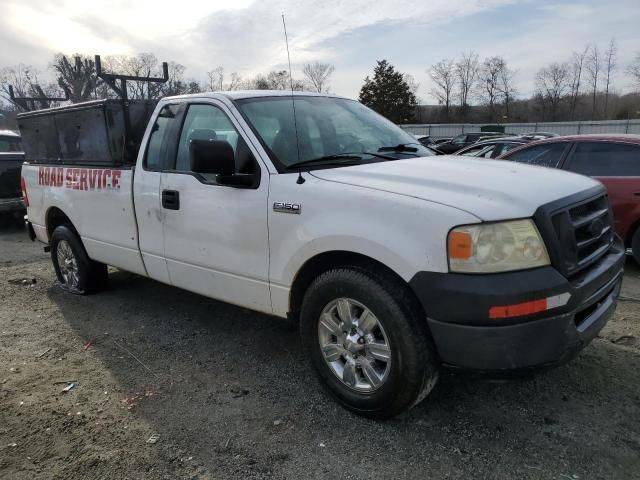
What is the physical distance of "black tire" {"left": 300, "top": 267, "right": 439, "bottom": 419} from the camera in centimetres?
262

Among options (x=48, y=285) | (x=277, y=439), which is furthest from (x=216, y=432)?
(x=48, y=285)

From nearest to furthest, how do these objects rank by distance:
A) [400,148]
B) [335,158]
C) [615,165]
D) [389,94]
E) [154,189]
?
[335,158] → [400,148] → [154,189] → [615,165] → [389,94]

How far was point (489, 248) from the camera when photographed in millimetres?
2402

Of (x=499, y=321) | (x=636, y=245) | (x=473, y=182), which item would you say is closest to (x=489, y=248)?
(x=499, y=321)

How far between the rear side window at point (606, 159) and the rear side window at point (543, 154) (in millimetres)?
183

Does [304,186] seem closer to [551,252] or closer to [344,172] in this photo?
[344,172]

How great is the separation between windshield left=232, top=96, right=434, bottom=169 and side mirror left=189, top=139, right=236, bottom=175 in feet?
0.99

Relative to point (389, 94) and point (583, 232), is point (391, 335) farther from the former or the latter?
point (389, 94)

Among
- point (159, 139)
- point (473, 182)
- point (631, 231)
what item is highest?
point (159, 139)

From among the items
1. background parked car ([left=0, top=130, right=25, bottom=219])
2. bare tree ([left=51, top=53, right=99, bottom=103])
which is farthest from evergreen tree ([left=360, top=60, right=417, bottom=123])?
background parked car ([left=0, top=130, right=25, bottom=219])

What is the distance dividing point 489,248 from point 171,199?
7.92ft

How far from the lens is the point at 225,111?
3.60 metres

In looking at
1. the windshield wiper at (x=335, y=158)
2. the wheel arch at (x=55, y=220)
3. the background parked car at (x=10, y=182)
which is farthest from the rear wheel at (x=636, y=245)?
the background parked car at (x=10, y=182)

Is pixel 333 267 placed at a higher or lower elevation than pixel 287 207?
lower
